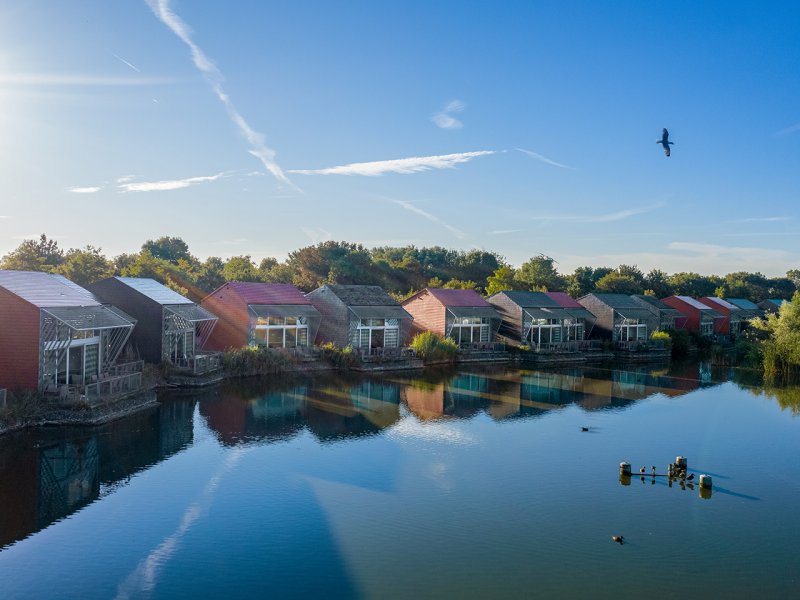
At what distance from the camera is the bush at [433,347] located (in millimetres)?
32969

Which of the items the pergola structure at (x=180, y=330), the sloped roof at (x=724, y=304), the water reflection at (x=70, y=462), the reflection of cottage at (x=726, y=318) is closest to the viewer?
the water reflection at (x=70, y=462)

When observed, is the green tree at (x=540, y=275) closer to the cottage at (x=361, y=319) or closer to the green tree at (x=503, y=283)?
the green tree at (x=503, y=283)

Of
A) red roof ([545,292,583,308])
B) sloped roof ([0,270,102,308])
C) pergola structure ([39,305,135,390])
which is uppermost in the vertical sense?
red roof ([545,292,583,308])

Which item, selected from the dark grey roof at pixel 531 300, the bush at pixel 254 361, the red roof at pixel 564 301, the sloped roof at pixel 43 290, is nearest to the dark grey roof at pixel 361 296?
the bush at pixel 254 361

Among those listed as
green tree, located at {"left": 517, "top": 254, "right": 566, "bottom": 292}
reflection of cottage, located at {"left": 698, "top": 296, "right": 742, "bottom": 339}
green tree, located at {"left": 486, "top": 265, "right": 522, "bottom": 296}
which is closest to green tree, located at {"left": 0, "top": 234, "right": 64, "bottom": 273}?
green tree, located at {"left": 486, "top": 265, "right": 522, "bottom": 296}

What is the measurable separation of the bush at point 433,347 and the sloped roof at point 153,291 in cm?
1240

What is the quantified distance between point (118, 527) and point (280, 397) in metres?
12.1

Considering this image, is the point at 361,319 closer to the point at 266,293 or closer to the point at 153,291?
the point at 266,293

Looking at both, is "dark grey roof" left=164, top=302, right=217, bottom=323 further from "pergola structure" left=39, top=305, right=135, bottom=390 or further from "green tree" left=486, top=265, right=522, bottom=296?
"green tree" left=486, top=265, right=522, bottom=296

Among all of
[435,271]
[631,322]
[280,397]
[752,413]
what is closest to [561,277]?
[435,271]

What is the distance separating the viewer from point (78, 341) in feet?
62.6

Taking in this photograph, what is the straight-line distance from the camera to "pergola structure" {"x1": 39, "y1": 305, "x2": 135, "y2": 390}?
17547 millimetres

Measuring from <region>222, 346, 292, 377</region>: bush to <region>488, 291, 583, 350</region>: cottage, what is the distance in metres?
16.5

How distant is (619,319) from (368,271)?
28.3 metres
